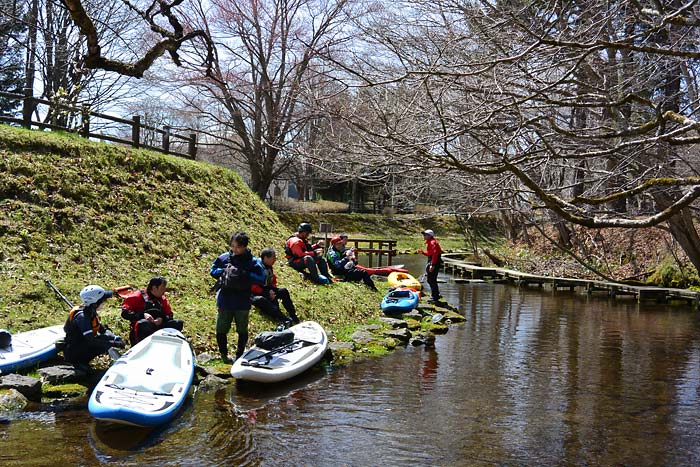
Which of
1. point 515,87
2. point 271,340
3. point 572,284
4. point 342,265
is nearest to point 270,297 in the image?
point 271,340

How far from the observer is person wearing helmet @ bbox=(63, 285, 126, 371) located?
23.1 ft

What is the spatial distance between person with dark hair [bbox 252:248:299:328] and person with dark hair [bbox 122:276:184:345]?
1960 millimetres

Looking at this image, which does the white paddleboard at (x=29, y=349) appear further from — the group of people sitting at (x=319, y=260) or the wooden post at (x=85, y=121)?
the wooden post at (x=85, y=121)

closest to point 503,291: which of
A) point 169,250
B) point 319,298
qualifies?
point 319,298

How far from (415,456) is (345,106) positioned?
4189 millimetres

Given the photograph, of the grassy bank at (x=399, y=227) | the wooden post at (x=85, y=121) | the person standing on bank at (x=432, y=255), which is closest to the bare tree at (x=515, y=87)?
the person standing on bank at (x=432, y=255)

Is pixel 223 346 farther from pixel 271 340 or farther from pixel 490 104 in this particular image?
pixel 490 104

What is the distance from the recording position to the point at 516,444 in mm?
6312

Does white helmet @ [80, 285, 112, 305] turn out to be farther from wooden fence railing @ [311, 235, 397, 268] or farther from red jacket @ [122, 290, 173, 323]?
wooden fence railing @ [311, 235, 397, 268]

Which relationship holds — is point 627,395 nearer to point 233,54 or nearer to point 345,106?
point 345,106

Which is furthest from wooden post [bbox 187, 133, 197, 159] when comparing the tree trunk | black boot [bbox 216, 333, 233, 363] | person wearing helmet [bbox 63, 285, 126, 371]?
the tree trunk

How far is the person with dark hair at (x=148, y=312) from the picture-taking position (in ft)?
25.8

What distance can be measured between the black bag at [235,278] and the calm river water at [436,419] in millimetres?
1245

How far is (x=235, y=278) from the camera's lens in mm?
8016
